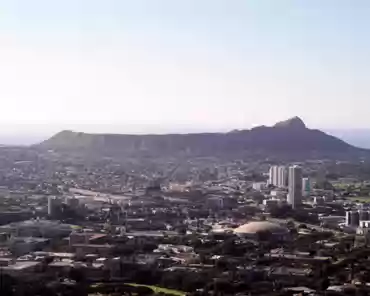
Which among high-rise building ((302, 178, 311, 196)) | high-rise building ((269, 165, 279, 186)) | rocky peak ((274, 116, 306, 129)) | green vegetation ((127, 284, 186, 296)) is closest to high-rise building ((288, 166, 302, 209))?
high-rise building ((302, 178, 311, 196))

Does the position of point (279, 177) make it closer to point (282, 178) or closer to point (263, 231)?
point (282, 178)

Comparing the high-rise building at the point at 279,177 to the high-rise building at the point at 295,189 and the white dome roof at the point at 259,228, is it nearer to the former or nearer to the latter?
the high-rise building at the point at 295,189

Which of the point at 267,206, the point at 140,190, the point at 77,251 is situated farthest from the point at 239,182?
the point at 77,251

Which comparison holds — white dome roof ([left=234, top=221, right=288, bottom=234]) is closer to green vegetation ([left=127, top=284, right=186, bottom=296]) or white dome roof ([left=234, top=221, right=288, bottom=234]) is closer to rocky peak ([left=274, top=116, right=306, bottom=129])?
green vegetation ([left=127, top=284, right=186, bottom=296])

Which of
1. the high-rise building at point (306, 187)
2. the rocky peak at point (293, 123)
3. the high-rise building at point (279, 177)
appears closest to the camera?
the high-rise building at point (306, 187)

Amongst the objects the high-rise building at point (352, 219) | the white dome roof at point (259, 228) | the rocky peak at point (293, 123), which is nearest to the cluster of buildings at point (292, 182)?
the high-rise building at point (352, 219)
